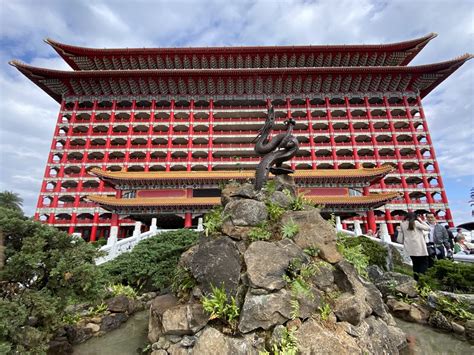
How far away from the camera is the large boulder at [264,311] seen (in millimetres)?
5168

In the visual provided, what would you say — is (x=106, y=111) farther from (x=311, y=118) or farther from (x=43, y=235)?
(x=43, y=235)

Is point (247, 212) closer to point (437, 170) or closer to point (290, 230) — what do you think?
point (290, 230)

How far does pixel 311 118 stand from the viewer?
112 ft

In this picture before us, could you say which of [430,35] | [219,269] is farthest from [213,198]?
[430,35]

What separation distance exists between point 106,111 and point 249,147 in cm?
2117

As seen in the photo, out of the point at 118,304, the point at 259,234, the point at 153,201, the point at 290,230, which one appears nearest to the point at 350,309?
the point at 290,230

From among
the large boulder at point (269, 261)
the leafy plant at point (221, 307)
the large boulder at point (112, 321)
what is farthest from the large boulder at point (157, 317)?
the large boulder at point (269, 261)

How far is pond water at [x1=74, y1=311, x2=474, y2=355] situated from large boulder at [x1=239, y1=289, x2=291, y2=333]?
3.32 meters

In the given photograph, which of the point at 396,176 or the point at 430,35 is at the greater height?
the point at 430,35

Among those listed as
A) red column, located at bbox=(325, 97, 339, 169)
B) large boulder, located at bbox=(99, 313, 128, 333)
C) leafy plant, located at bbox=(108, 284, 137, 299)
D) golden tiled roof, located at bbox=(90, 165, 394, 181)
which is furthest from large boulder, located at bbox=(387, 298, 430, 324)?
red column, located at bbox=(325, 97, 339, 169)

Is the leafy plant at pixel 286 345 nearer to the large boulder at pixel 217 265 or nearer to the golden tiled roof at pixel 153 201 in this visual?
the large boulder at pixel 217 265

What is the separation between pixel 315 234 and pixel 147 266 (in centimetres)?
771

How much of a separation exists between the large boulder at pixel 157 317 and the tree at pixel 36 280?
1527 mm

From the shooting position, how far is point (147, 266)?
10.7 meters
